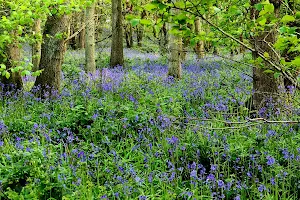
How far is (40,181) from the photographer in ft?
11.0

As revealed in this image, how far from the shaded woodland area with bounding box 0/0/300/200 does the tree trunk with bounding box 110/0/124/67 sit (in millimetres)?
5358

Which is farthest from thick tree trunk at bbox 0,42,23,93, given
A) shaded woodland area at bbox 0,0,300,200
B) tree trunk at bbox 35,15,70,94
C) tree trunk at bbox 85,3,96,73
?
tree trunk at bbox 85,3,96,73

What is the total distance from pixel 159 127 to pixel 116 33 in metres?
9.36

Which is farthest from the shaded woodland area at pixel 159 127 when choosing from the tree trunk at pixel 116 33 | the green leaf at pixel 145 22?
the tree trunk at pixel 116 33

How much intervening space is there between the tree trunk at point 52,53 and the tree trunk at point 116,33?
6353 millimetres

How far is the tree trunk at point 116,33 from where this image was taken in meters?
13.6

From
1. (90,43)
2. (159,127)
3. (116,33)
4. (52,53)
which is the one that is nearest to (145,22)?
(159,127)

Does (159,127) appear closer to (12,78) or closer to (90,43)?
(12,78)

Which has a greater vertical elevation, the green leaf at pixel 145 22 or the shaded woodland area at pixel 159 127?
the green leaf at pixel 145 22

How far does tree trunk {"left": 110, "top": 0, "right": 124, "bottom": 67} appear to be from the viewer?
534 inches

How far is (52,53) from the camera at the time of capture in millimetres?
7328

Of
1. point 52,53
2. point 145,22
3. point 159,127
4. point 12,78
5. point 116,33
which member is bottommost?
point 159,127

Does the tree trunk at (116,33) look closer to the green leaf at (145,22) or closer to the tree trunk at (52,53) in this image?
the tree trunk at (52,53)

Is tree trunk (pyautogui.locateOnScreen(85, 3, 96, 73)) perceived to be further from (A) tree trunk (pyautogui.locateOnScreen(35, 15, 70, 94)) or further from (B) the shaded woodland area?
(A) tree trunk (pyautogui.locateOnScreen(35, 15, 70, 94))
